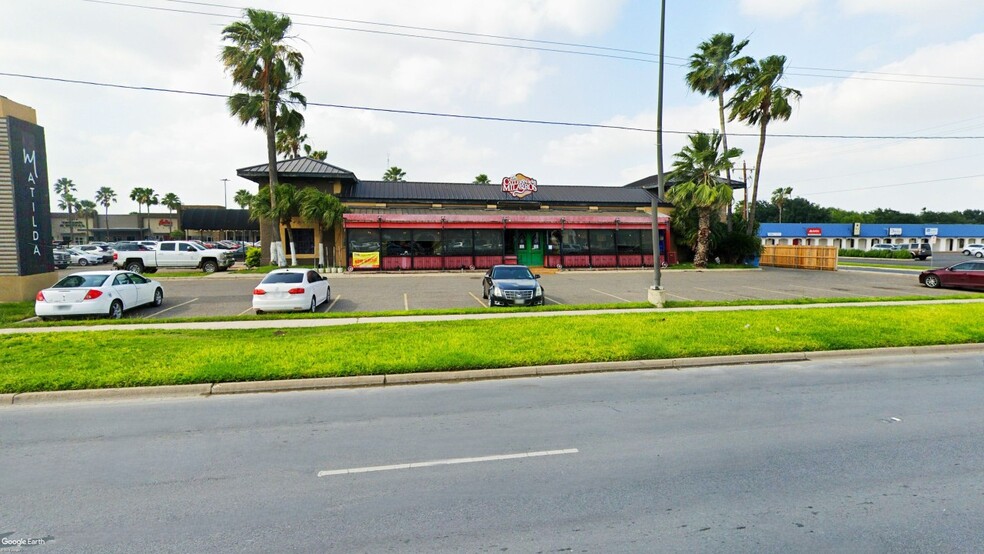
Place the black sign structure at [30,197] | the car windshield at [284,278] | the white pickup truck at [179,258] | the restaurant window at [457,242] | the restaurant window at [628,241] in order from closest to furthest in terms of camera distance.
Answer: the car windshield at [284,278], the black sign structure at [30,197], the white pickup truck at [179,258], the restaurant window at [457,242], the restaurant window at [628,241]

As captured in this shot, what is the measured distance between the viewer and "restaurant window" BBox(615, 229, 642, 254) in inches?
1251

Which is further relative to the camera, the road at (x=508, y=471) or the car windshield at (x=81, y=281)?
the car windshield at (x=81, y=281)

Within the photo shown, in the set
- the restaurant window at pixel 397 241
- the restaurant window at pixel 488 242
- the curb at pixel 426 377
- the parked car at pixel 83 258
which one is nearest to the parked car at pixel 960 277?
the curb at pixel 426 377

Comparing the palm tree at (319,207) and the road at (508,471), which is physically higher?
the palm tree at (319,207)

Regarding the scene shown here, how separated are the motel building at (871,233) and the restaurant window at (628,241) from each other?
164 feet

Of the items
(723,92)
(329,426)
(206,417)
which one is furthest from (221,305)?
(723,92)

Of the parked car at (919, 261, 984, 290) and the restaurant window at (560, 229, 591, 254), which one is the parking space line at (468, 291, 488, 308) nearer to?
the restaurant window at (560, 229, 591, 254)

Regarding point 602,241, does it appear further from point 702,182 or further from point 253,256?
point 253,256

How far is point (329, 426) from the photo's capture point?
5902 millimetres

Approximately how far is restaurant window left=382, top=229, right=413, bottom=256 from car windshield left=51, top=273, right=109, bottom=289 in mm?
15684

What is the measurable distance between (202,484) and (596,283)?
67.1 feet

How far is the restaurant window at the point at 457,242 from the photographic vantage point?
29156 mm

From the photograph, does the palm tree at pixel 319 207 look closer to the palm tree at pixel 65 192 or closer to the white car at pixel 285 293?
the white car at pixel 285 293

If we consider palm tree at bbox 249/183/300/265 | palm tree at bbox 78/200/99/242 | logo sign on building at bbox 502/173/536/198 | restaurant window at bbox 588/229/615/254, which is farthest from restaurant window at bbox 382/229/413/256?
palm tree at bbox 78/200/99/242
